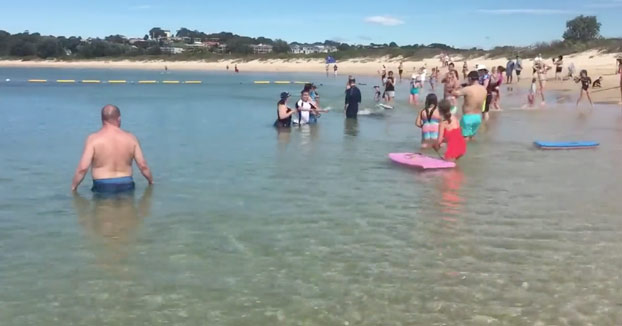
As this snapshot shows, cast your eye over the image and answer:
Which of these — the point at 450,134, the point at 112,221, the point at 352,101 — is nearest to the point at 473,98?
the point at 450,134

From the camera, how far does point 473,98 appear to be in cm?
1305

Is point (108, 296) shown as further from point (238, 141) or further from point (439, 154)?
point (238, 141)

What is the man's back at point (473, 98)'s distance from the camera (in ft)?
42.9

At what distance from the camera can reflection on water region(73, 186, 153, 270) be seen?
6.42 metres

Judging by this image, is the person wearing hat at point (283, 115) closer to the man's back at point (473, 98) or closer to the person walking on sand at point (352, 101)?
the person walking on sand at point (352, 101)

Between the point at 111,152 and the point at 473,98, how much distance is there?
744 centimetres

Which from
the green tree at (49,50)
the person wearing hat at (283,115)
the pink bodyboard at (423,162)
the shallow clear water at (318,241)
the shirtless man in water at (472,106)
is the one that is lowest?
the shallow clear water at (318,241)

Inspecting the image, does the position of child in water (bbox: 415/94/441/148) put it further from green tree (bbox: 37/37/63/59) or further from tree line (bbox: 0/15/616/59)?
green tree (bbox: 37/37/63/59)

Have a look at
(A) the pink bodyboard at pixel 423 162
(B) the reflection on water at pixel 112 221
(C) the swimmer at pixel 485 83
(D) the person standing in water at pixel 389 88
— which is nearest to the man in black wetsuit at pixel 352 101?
(C) the swimmer at pixel 485 83

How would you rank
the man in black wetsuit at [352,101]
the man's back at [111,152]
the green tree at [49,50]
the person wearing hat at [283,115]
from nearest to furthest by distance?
the man's back at [111,152] → the person wearing hat at [283,115] → the man in black wetsuit at [352,101] → the green tree at [49,50]

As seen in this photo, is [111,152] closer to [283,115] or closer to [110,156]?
[110,156]

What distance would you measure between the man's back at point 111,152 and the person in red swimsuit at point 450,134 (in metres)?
4.88

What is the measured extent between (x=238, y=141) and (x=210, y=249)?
8566mm

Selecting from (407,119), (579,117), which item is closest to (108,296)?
(407,119)
